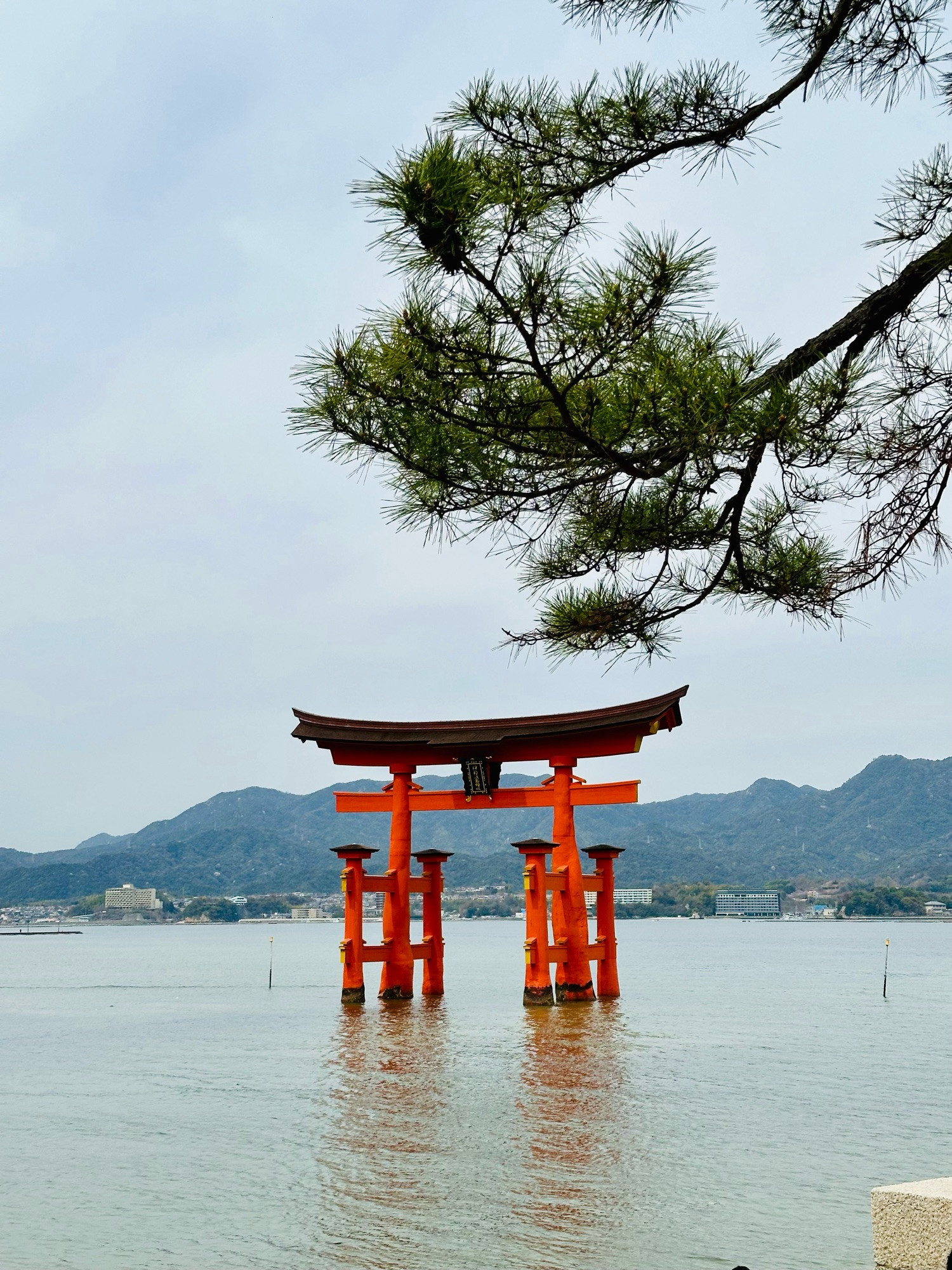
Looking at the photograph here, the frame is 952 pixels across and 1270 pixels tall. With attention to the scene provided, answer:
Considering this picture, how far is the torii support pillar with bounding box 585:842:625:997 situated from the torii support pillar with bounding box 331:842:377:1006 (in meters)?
3.37

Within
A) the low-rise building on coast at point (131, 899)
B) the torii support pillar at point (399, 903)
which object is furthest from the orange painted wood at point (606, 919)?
the low-rise building on coast at point (131, 899)

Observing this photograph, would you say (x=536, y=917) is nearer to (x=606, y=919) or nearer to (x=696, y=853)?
(x=606, y=919)

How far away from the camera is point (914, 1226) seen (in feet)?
11.9

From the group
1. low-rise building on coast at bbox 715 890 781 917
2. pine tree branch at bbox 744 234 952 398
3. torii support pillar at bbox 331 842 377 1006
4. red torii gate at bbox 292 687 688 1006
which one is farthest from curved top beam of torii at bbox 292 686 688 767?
low-rise building on coast at bbox 715 890 781 917

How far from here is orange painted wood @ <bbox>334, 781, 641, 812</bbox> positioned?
15875 mm

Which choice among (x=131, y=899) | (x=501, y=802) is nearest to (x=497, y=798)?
(x=501, y=802)

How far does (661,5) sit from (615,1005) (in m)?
16.5

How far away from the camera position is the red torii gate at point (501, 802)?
599 inches

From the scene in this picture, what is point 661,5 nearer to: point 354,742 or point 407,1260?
point 407,1260

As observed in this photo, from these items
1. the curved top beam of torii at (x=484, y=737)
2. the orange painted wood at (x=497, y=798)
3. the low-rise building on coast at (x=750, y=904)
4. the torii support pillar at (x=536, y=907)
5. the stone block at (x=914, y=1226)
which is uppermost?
the curved top beam of torii at (x=484, y=737)

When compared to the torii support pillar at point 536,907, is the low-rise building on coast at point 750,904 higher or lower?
lower

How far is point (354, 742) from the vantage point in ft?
52.6

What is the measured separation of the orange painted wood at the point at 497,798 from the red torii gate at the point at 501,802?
0.07 ft

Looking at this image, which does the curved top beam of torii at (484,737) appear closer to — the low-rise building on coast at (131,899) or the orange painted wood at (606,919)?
the orange painted wood at (606,919)
